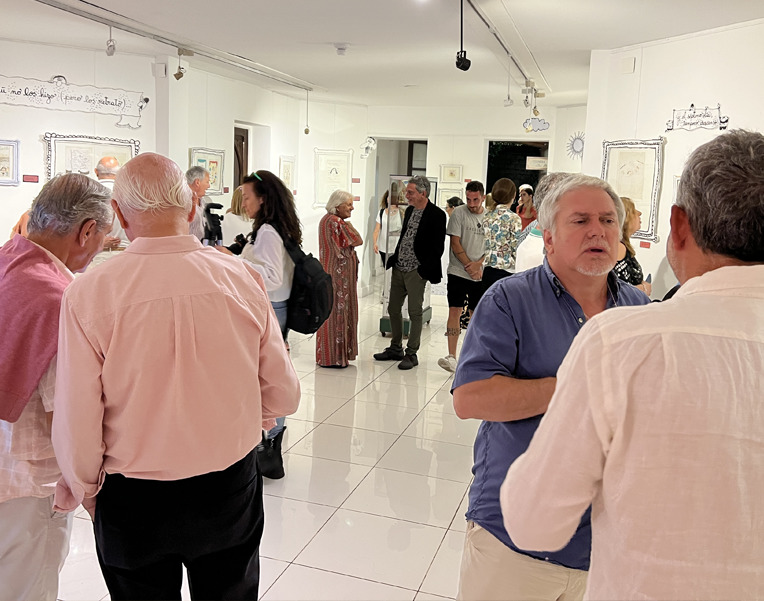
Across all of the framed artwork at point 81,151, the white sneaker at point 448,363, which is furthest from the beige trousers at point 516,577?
the framed artwork at point 81,151

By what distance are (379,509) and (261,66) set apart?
6.19m

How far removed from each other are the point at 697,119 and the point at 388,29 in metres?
2.68

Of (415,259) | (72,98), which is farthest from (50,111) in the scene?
(415,259)

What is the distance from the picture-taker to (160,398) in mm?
1808

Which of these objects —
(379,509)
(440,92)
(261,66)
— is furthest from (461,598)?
(440,92)

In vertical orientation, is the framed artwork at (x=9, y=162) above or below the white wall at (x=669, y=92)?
below

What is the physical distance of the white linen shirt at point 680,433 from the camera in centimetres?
102

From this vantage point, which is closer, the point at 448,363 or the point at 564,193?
the point at 564,193

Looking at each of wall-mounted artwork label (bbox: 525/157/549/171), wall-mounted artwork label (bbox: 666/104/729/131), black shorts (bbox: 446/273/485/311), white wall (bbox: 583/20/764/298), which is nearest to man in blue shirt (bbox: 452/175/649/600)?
white wall (bbox: 583/20/764/298)

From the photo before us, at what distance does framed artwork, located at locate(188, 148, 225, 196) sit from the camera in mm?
8367

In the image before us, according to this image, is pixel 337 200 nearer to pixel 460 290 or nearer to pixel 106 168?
pixel 460 290

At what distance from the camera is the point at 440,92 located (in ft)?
32.9

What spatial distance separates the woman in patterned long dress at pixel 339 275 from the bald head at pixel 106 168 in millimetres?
2005

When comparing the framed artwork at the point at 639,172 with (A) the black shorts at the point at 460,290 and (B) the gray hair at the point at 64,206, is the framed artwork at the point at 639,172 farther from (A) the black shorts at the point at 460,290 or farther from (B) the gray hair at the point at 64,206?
(B) the gray hair at the point at 64,206
